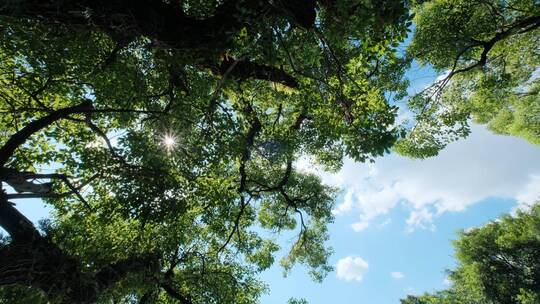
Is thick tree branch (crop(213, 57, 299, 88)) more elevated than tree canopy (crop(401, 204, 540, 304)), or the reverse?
tree canopy (crop(401, 204, 540, 304))

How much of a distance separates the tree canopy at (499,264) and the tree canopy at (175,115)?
17015 mm

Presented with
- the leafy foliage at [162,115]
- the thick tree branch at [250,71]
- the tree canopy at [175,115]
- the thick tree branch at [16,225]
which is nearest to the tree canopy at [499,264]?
the tree canopy at [175,115]

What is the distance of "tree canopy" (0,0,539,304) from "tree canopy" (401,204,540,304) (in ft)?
55.8

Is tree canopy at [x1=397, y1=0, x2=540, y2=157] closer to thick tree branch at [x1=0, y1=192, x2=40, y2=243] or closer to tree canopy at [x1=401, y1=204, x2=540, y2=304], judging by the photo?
thick tree branch at [x1=0, y1=192, x2=40, y2=243]

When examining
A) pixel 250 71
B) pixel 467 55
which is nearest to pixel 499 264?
pixel 467 55

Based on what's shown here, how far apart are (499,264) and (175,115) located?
1095 inches

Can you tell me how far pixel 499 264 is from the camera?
2458 cm

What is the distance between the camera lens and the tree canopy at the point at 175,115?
5.48m

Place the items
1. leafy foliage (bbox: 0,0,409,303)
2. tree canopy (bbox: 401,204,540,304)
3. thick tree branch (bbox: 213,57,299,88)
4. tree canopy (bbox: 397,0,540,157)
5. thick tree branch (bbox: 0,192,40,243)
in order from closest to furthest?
leafy foliage (bbox: 0,0,409,303), thick tree branch (bbox: 0,192,40,243), thick tree branch (bbox: 213,57,299,88), tree canopy (bbox: 397,0,540,157), tree canopy (bbox: 401,204,540,304)

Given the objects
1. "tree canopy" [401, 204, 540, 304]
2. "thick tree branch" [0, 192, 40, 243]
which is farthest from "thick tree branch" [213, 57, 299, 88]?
"tree canopy" [401, 204, 540, 304]

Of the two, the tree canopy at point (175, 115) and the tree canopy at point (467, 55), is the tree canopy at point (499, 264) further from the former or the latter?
the tree canopy at point (175, 115)

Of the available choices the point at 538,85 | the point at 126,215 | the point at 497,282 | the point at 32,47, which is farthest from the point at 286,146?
the point at 497,282

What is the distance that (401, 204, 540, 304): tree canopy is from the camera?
22.9 m

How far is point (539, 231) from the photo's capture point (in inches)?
944
